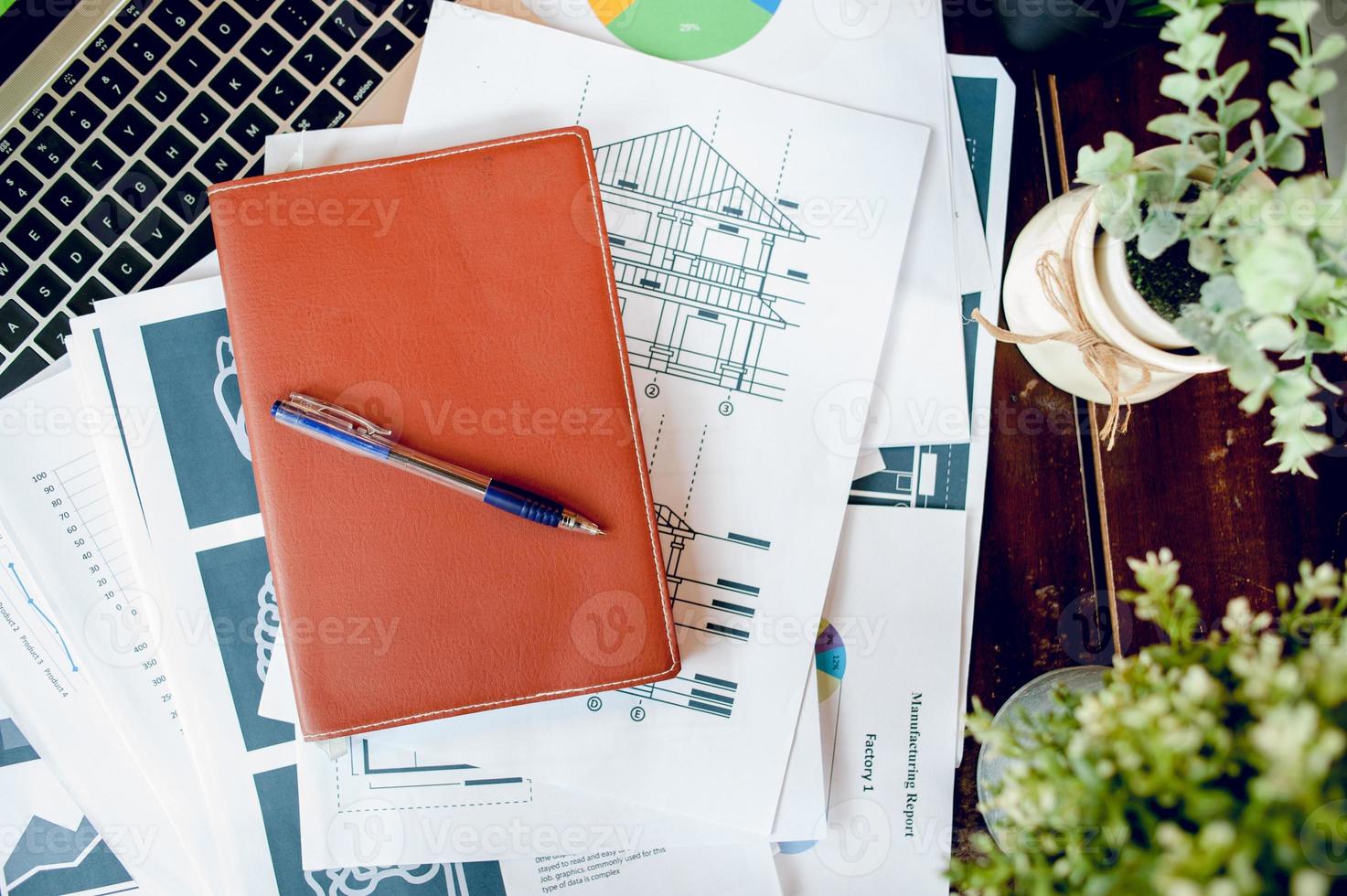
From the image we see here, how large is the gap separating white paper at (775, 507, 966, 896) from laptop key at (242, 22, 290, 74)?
0.67m

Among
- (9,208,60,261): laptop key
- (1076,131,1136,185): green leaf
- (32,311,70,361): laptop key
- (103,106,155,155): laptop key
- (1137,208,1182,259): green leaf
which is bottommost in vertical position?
(32,311,70,361): laptop key

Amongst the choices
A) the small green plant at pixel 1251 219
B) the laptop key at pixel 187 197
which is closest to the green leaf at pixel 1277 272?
the small green plant at pixel 1251 219

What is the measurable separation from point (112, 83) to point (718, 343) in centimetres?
59

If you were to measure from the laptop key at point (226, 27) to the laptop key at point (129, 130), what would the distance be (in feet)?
0.31

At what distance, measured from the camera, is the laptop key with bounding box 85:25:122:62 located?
74cm

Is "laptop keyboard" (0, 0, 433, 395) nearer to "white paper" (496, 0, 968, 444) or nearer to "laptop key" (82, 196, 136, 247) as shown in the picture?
"laptop key" (82, 196, 136, 247)

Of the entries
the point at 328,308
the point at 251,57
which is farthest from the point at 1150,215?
the point at 251,57

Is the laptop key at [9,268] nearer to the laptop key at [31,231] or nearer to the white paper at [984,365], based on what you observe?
the laptop key at [31,231]

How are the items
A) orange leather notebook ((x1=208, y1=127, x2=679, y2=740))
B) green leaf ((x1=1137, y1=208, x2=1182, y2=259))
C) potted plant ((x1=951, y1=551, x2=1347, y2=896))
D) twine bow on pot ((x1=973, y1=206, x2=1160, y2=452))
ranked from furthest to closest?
orange leather notebook ((x1=208, y1=127, x2=679, y2=740)), twine bow on pot ((x1=973, y1=206, x2=1160, y2=452)), green leaf ((x1=1137, y1=208, x2=1182, y2=259)), potted plant ((x1=951, y1=551, x2=1347, y2=896))

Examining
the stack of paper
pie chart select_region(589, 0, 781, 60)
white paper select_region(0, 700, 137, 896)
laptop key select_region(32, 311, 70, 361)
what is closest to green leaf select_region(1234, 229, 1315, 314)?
the stack of paper

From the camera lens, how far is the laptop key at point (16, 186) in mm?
743

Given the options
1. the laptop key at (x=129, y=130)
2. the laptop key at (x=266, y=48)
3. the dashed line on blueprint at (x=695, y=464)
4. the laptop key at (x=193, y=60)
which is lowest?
the dashed line on blueprint at (x=695, y=464)

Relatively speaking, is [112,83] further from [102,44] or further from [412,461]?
[412,461]

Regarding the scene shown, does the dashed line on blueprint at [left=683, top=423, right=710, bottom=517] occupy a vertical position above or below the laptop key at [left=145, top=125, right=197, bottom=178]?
below
